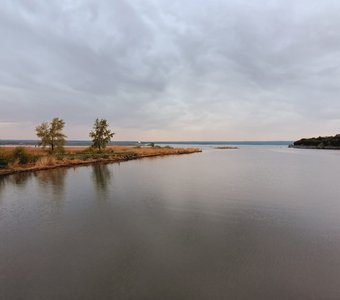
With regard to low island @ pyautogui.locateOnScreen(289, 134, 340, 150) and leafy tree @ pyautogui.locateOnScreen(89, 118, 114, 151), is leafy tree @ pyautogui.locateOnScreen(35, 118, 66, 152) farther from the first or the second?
low island @ pyautogui.locateOnScreen(289, 134, 340, 150)

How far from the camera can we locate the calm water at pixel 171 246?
22.0 feet

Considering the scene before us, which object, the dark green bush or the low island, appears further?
the low island

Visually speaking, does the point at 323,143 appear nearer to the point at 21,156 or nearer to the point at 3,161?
the point at 21,156

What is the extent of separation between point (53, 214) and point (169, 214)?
6.09m

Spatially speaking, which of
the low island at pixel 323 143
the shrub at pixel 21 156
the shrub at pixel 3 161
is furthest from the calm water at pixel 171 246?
the low island at pixel 323 143

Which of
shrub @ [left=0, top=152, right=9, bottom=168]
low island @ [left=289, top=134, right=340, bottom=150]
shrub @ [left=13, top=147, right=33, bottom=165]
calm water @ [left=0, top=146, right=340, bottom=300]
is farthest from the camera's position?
low island @ [left=289, top=134, right=340, bottom=150]

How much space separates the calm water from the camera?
6.71 m

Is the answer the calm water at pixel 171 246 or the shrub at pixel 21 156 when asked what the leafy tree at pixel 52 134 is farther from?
the calm water at pixel 171 246

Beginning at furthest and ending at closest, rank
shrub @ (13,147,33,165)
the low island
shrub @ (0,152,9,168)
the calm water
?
1. the low island
2. shrub @ (13,147,33,165)
3. shrub @ (0,152,9,168)
4. the calm water

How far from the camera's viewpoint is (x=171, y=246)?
30.6 ft

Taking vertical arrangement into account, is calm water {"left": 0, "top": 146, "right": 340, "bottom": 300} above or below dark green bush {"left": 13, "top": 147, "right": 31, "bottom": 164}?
below

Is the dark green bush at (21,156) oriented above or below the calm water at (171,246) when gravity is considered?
above

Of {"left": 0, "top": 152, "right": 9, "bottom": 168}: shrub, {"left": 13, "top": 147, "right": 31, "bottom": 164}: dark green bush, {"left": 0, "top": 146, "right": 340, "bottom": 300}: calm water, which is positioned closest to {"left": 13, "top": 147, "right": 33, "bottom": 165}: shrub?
{"left": 13, "top": 147, "right": 31, "bottom": 164}: dark green bush

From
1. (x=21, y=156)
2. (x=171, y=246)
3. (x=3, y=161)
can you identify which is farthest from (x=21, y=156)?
(x=171, y=246)
